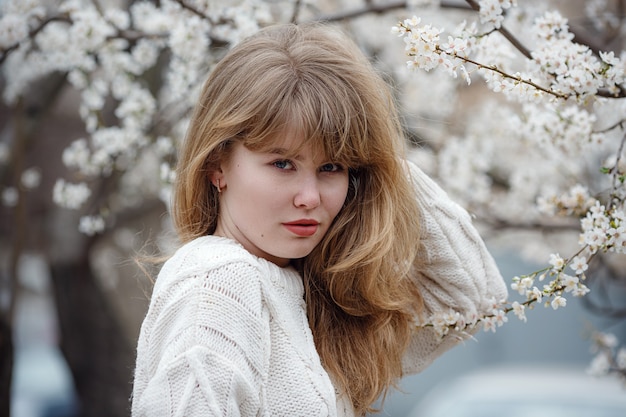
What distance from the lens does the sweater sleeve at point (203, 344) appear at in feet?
5.21

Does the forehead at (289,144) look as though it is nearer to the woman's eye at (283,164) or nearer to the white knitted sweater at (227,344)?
the woman's eye at (283,164)

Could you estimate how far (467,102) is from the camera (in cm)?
902

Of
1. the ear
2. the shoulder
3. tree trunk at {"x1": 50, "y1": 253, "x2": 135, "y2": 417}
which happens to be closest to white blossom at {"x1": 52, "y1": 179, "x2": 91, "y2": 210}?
the ear

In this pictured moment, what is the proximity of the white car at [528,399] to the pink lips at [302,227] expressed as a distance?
3211 mm

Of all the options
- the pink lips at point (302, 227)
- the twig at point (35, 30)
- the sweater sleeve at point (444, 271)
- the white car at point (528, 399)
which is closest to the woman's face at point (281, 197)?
the pink lips at point (302, 227)

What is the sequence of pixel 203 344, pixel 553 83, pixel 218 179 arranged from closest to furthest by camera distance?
pixel 203 344
pixel 218 179
pixel 553 83

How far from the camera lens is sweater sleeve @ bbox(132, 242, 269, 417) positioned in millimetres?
1587

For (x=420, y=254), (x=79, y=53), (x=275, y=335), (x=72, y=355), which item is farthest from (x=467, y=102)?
(x=275, y=335)

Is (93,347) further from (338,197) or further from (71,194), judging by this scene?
(338,197)

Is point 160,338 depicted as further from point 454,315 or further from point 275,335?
point 454,315

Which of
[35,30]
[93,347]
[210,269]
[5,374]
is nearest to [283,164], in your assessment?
[210,269]

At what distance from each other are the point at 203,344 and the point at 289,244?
0.34 metres

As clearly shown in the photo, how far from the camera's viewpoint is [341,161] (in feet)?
6.18

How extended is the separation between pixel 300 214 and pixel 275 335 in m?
0.26
